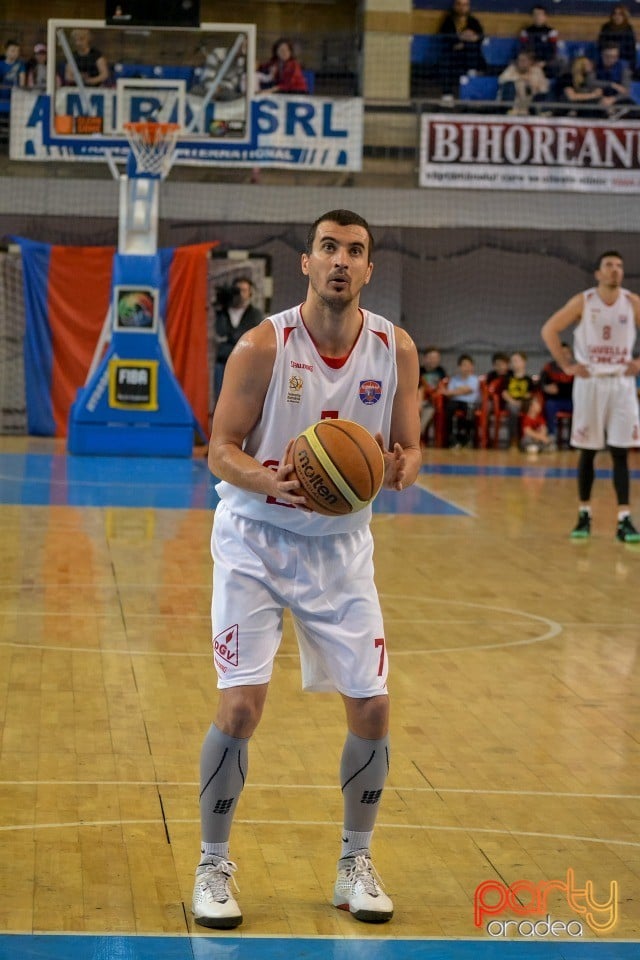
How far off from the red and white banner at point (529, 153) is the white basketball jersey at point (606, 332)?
912 centimetres

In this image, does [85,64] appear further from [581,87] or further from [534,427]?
[534,427]

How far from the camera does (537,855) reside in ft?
14.2

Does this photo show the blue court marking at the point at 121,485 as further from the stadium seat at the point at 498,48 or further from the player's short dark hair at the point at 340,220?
the stadium seat at the point at 498,48

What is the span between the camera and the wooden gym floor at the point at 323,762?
3.75 m

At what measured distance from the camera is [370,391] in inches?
155

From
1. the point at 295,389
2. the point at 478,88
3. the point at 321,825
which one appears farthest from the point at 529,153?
the point at 295,389

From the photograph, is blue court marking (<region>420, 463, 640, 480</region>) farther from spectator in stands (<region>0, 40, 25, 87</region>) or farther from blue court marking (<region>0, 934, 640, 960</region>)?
blue court marking (<region>0, 934, 640, 960</region>)

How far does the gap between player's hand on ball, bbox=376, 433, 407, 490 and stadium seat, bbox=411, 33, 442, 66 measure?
19.6m

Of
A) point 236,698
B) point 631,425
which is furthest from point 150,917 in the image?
point 631,425

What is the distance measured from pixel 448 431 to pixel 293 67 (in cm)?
580

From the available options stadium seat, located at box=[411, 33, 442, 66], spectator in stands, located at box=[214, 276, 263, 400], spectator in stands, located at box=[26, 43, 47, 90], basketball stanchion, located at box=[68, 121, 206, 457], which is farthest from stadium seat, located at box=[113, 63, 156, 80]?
stadium seat, located at box=[411, 33, 442, 66]

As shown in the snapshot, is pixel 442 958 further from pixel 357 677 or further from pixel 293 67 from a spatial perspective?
pixel 293 67

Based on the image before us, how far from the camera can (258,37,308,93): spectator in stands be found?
20766mm

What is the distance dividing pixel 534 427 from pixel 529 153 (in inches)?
149
